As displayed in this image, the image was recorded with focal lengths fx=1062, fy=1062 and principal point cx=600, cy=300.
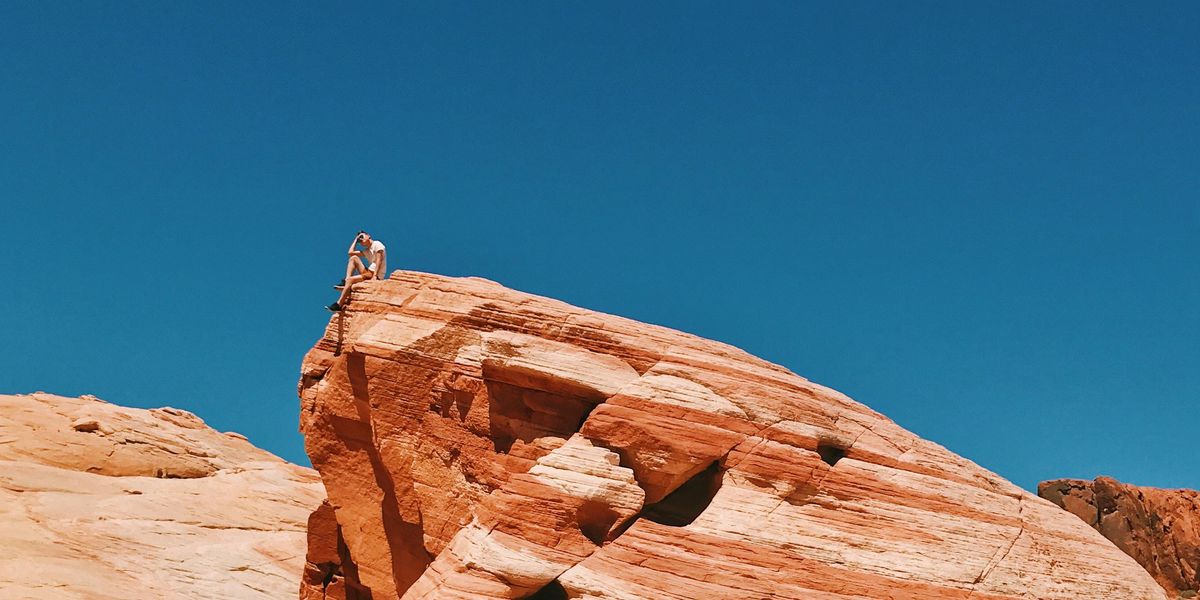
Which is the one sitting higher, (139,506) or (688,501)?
(139,506)

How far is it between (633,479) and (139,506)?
22073mm

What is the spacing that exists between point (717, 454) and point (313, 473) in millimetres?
31888

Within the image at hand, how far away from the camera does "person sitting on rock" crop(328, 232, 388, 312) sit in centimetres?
2266

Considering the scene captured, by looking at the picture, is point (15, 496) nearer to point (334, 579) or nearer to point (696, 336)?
point (334, 579)

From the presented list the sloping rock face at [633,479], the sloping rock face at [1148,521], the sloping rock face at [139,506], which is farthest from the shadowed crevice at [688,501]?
the sloping rock face at [1148,521]

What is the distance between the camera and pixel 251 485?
40.6 m

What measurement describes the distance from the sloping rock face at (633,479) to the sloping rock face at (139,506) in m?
8.75

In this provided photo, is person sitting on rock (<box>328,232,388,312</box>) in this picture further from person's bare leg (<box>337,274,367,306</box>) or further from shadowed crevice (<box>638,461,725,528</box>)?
shadowed crevice (<box>638,461,725,528</box>)

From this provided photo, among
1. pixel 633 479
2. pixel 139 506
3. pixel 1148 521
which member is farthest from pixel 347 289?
pixel 1148 521

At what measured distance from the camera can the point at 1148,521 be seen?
43125 millimetres

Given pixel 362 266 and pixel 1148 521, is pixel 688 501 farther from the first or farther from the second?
pixel 1148 521

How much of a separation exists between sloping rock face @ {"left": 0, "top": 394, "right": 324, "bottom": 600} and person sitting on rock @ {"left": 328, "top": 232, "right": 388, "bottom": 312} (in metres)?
9.31

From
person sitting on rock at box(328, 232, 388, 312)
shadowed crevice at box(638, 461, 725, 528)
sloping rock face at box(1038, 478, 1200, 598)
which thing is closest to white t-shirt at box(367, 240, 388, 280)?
person sitting on rock at box(328, 232, 388, 312)

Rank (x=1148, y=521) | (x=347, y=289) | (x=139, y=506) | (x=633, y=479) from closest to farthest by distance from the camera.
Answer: (x=633, y=479), (x=347, y=289), (x=139, y=506), (x=1148, y=521)
